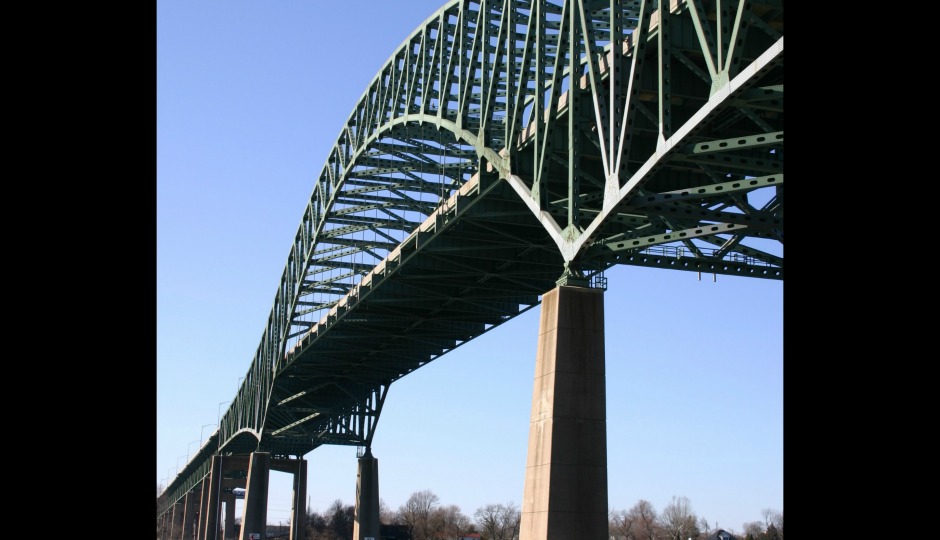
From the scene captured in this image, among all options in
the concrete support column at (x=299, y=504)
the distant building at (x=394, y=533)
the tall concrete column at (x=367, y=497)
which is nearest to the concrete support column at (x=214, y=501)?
the concrete support column at (x=299, y=504)

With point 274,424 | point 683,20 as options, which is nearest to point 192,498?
point 274,424

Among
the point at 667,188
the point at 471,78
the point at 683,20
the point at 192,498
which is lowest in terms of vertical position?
the point at 192,498

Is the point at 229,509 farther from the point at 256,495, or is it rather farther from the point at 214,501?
the point at 256,495

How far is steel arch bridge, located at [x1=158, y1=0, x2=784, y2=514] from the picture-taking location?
98.3 feet

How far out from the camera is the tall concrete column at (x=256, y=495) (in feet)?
367

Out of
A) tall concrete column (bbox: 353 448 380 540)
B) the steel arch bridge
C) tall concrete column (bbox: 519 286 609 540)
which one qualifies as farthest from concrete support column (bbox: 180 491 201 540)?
tall concrete column (bbox: 519 286 609 540)

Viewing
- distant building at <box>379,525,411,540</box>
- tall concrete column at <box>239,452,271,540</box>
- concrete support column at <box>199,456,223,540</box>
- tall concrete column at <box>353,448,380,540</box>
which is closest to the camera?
tall concrete column at <box>353,448,380,540</box>

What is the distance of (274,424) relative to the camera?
111188 millimetres

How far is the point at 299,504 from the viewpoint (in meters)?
127

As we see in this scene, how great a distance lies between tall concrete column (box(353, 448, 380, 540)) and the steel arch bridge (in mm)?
9832

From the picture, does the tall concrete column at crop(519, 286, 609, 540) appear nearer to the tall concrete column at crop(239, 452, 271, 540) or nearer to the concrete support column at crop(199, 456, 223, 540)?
the tall concrete column at crop(239, 452, 271, 540)

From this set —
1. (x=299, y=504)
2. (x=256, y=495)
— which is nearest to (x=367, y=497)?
(x=256, y=495)
